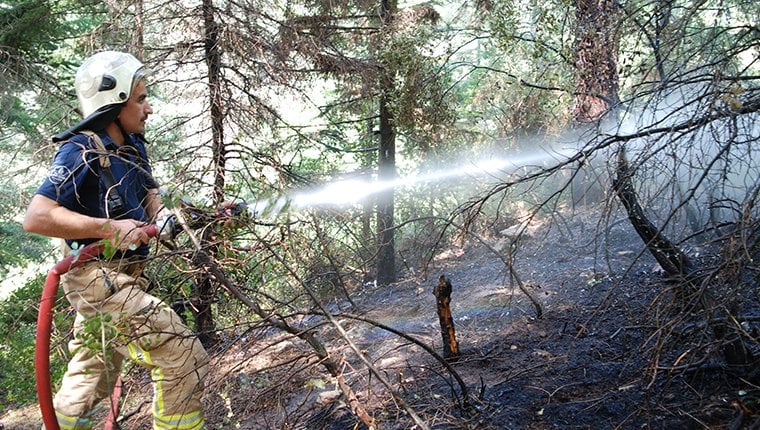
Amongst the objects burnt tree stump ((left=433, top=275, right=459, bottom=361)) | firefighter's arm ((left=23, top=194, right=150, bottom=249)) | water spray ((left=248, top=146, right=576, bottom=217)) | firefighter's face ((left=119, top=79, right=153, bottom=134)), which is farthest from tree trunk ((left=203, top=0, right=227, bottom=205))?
firefighter's arm ((left=23, top=194, right=150, bottom=249))

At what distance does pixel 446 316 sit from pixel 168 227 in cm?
237

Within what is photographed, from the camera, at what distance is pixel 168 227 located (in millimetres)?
2564

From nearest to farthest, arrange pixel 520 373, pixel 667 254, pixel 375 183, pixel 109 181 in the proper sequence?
pixel 109 181, pixel 667 254, pixel 520 373, pixel 375 183

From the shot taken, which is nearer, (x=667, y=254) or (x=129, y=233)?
(x=129, y=233)

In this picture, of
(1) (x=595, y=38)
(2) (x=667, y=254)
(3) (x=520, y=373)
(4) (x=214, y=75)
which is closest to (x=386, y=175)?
(4) (x=214, y=75)

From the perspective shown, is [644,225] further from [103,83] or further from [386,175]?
[386,175]

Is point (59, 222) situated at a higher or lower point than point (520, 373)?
higher

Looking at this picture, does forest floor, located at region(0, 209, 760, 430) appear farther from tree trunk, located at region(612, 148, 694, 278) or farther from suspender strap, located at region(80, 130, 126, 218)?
suspender strap, located at region(80, 130, 126, 218)

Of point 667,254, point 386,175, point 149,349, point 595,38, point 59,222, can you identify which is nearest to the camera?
point 59,222

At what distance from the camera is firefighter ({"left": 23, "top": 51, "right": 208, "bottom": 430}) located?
2.48 m

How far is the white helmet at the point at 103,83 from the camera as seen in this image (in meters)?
2.95

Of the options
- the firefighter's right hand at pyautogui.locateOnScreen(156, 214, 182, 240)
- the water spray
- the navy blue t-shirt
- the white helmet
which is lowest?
the water spray

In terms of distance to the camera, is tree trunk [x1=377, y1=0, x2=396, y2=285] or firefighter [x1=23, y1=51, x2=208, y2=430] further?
tree trunk [x1=377, y1=0, x2=396, y2=285]

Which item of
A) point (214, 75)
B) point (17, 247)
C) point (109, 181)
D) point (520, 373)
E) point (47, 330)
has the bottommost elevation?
point (520, 373)
